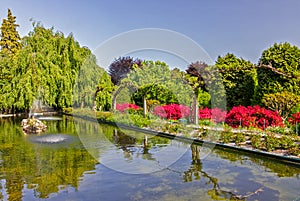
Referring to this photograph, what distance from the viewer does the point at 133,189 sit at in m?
5.69

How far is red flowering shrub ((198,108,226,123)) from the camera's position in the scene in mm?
13945

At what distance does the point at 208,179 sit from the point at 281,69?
8.78m

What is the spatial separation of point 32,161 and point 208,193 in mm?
5166

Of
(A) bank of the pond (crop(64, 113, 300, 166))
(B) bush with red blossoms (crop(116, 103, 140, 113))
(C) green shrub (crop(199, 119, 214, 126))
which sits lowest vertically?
(A) bank of the pond (crop(64, 113, 300, 166))

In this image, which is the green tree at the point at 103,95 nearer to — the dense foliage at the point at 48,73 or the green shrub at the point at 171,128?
the dense foliage at the point at 48,73

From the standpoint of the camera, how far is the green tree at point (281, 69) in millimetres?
13078

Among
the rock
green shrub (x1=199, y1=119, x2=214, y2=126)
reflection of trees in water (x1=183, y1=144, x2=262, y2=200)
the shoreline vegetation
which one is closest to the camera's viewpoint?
reflection of trees in water (x1=183, y1=144, x2=262, y2=200)

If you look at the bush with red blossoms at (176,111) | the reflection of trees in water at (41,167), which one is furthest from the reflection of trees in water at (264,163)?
the bush with red blossoms at (176,111)

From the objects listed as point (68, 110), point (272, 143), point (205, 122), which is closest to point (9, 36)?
point (68, 110)

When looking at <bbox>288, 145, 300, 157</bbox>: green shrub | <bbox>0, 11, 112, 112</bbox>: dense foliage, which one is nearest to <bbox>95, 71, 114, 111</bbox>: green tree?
<bbox>0, 11, 112, 112</bbox>: dense foliage

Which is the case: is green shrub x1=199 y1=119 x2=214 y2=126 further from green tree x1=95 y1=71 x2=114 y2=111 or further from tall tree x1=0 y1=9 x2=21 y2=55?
tall tree x1=0 y1=9 x2=21 y2=55

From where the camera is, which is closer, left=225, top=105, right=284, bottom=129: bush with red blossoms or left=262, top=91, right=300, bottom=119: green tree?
→ left=225, top=105, right=284, bottom=129: bush with red blossoms

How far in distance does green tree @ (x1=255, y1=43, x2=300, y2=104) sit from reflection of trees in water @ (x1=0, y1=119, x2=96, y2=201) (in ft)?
30.3

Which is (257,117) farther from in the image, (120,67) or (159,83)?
(120,67)
